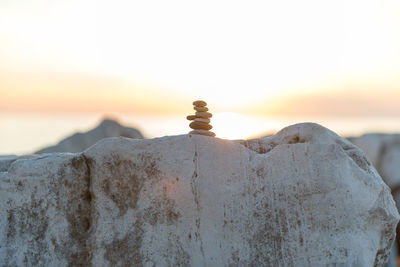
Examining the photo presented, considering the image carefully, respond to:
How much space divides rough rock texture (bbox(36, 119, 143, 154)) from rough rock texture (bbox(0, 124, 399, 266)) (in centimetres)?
961

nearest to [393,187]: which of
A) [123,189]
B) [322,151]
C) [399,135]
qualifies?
[399,135]

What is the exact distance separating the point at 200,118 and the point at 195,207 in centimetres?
178

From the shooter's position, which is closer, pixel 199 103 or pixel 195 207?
pixel 195 207

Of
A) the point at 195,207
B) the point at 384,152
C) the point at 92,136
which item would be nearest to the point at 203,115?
the point at 195,207

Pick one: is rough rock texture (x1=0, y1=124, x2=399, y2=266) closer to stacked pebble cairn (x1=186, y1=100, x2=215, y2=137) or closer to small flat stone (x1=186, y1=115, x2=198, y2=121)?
stacked pebble cairn (x1=186, y1=100, x2=215, y2=137)

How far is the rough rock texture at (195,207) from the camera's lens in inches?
236

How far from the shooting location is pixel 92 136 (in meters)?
18.7

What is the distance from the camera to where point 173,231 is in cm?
604

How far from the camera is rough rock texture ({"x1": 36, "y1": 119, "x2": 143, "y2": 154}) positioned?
1655 cm

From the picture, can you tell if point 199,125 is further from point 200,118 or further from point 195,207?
point 195,207

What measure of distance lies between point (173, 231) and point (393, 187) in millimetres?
17465

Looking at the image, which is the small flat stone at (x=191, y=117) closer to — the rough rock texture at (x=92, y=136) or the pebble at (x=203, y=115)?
the pebble at (x=203, y=115)

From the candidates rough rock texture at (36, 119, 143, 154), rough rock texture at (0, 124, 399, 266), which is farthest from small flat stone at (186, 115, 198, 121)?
rough rock texture at (36, 119, 143, 154)

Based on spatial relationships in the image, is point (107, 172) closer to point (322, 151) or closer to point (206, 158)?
point (206, 158)
